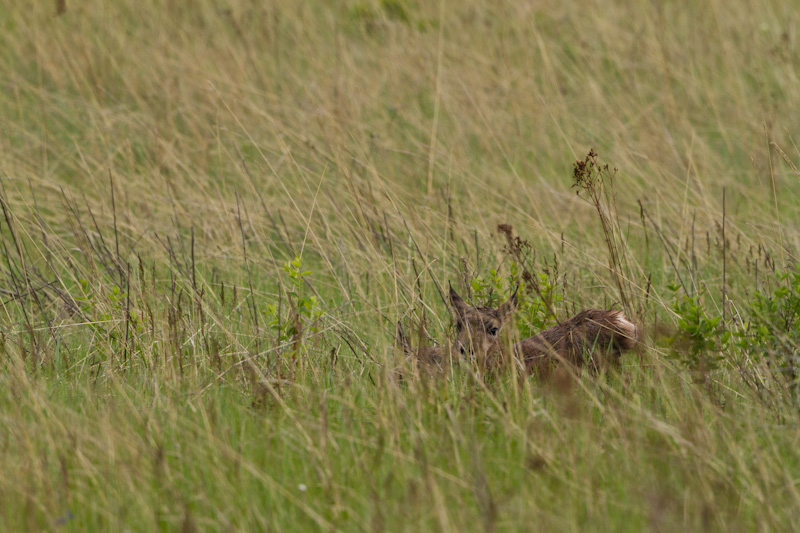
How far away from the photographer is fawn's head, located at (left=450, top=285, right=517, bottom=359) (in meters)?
3.56

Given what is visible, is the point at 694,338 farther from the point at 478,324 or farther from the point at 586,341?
the point at 478,324

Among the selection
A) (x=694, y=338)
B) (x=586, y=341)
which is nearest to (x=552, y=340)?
(x=586, y=341)

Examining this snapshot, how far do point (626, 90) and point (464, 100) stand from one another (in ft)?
4.19

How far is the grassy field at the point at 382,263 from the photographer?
2604mm

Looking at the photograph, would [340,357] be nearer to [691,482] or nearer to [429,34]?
[691,482]

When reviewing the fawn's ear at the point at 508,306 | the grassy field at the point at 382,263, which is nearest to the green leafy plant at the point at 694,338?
the grassy field at the point at 382,263

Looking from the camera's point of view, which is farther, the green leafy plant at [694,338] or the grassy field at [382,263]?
the green leafy plant at [694,338]

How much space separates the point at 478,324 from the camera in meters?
3.70

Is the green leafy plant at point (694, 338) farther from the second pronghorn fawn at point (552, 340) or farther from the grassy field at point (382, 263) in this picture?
the second pronghorn fawn at point (552, 340)

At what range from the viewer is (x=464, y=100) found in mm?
7004

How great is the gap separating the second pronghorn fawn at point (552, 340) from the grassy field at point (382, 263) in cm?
10

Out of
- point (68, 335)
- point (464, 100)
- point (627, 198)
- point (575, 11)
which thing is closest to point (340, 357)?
point (68, 335)

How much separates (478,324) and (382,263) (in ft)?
1.79

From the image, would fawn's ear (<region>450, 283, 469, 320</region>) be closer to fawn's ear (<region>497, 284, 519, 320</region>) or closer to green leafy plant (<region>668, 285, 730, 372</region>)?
fawn's ear (<region>497, 284, 519, 320</region>)
